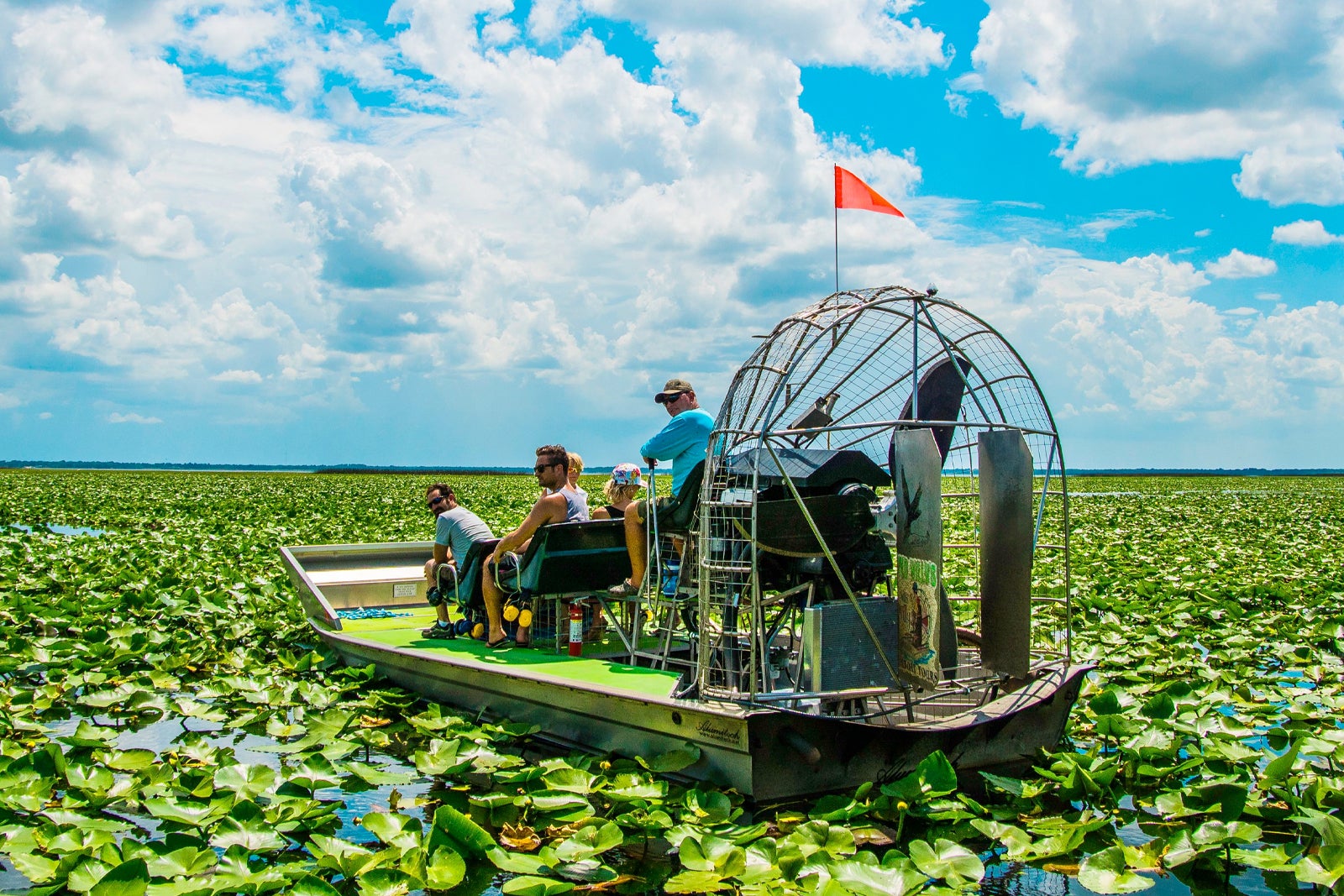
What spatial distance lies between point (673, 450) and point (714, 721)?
5.65 ft

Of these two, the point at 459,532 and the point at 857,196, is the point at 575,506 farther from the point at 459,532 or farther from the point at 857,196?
the point at 857,196

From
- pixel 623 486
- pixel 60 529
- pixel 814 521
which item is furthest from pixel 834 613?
pixel 60 529

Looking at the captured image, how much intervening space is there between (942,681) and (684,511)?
158cm

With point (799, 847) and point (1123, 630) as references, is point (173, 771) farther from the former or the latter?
point (1123, 630)

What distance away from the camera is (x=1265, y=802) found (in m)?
4.25

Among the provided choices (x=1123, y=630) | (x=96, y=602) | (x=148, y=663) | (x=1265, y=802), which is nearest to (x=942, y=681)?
(x=1265, y=802)

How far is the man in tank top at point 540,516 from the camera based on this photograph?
20.1ft

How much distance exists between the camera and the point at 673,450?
5.57 meters

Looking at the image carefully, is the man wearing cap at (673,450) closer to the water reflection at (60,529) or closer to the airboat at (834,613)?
the airboat at (834,613)

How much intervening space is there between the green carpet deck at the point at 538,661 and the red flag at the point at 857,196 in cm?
243

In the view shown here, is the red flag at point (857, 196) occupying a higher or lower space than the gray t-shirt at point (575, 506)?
higher

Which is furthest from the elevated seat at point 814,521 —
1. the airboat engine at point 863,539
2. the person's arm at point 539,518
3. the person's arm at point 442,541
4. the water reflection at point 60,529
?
the water reflection at point 60,529

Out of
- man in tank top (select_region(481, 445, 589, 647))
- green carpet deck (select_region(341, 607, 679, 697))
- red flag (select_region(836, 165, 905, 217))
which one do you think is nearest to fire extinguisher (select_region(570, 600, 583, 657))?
green carpet deck (select_region(341, 607, 679, 697))

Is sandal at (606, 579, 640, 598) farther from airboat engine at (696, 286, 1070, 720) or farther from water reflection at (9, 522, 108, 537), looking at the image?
water reflection at (9, 522, 108, 537)
